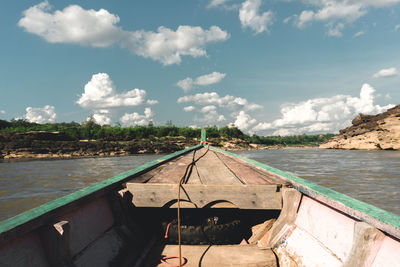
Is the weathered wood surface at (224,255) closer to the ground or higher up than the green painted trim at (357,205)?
closer to the ground

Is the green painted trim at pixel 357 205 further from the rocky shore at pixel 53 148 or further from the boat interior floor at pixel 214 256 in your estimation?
the rocky shore at pixel 53 148

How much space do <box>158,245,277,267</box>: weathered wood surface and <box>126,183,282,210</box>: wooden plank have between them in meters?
0.42

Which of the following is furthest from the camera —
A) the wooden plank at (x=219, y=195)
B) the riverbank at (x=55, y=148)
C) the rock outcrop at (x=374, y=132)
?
the rock outcrop at (x=374, y=132)

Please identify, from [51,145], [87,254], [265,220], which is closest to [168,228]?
[87,254]

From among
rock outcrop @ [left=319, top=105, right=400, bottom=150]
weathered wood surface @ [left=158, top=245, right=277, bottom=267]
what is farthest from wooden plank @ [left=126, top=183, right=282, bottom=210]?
rock outcrop @ [left=319, top=105, right=400, bottom=150]

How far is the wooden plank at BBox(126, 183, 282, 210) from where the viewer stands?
86.2 inches

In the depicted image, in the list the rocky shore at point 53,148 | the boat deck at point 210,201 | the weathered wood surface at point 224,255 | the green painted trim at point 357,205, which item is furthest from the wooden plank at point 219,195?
the rocky shore at point 53,148

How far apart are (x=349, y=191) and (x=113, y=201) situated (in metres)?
7.49

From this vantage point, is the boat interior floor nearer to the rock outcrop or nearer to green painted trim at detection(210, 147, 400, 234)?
green painted trim at detection(210, 147, 400, 234)

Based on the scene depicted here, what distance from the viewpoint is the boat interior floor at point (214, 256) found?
6.58 feet

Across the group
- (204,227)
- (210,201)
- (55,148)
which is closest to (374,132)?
(204,227)

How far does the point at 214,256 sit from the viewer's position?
2.14 m

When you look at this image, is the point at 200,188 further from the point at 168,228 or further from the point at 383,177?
the point at 383,177

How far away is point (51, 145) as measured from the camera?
933 inches
